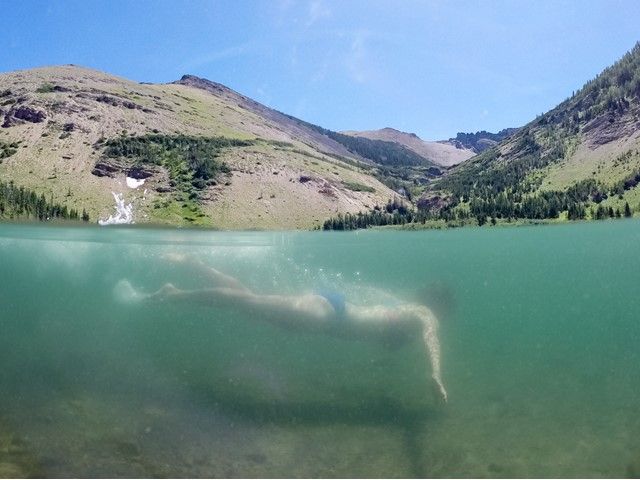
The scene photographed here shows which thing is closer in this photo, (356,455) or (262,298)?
(356,455)

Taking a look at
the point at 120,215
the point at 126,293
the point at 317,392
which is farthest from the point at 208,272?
the point at 120,215

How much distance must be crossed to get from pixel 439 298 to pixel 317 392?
22182 mm

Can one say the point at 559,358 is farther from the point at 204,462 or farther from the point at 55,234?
the point at 55,234

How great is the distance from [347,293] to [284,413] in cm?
2320

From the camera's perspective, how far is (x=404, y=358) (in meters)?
25.7

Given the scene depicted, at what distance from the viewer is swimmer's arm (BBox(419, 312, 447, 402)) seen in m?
23.1

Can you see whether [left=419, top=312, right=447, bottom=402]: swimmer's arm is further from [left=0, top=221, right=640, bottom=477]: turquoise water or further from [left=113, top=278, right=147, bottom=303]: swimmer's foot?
[left=113, top=278, right=147, bottom=303]: swimmer's foot

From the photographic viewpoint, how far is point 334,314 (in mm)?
34281

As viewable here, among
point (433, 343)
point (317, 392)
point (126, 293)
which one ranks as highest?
point (126, 293)

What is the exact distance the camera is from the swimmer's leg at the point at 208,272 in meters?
48.6

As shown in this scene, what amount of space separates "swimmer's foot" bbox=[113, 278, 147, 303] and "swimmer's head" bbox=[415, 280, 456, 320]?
A: 982 inches

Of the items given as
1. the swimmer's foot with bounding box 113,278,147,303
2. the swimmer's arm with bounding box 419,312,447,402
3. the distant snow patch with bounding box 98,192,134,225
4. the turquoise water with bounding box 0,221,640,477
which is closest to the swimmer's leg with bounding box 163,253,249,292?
the swimmer's foot with bounding box 113,278,147,303

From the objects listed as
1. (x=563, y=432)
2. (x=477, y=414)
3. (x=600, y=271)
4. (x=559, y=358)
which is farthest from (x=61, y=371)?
(x=600, y=271)

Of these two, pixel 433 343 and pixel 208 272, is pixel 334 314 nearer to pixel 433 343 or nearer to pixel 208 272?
pixel 433 343
